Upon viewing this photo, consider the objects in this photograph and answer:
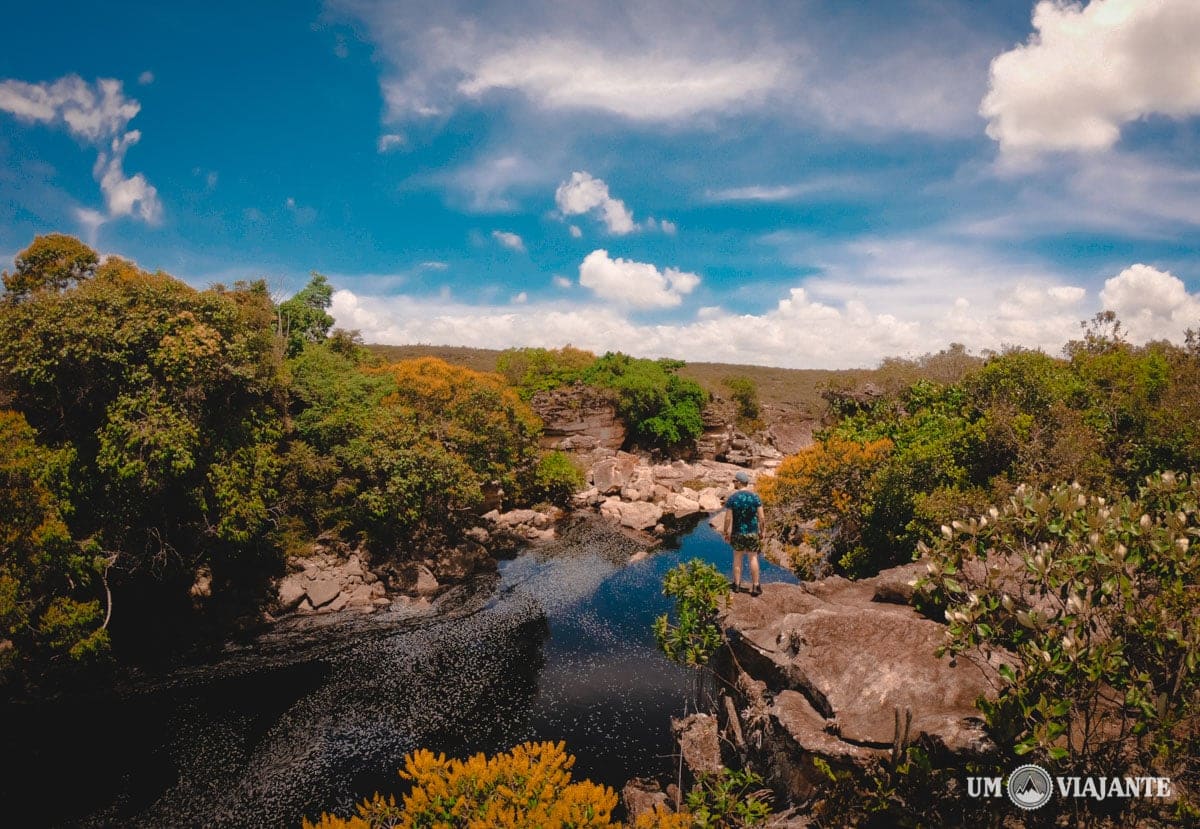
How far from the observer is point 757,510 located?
1434 centimetres

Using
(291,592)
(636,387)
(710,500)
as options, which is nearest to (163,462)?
(291,592)

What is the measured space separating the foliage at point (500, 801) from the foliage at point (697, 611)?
6.35 metres

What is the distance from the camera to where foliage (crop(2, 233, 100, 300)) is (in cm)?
2258

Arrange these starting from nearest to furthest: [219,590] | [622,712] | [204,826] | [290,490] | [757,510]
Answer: [204,826], [757,510], [622,712], [219,590], [290,490]

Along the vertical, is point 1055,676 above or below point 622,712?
above

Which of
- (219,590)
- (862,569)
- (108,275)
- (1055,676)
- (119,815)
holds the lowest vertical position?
(119,815)

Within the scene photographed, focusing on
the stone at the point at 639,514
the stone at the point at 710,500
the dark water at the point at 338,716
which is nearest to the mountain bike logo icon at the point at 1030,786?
the dark water at the point at 338,716

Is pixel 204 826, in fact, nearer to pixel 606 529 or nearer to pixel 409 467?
pixel 409 467

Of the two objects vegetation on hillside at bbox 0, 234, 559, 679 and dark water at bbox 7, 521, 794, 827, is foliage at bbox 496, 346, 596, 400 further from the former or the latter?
dark water at bbox 7, 521, 794, 827

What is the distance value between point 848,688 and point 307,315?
44866mm

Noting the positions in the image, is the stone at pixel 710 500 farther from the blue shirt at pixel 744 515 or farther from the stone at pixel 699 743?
the stone at pixel 699 743

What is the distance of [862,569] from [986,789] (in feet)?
41.1

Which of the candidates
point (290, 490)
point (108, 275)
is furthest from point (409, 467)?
point (108, 275)

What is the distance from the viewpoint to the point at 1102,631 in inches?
265
